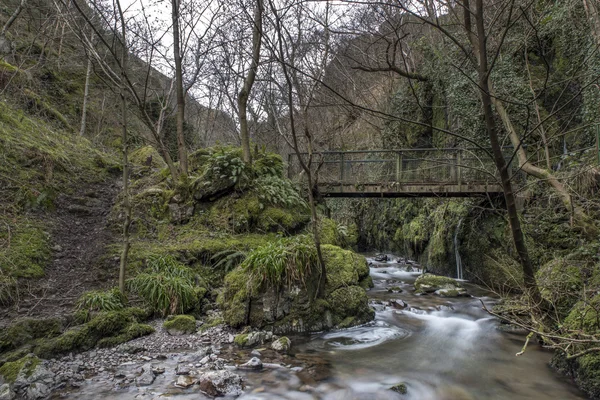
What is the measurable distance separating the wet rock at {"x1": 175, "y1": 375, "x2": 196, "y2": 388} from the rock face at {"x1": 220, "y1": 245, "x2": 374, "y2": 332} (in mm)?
1574

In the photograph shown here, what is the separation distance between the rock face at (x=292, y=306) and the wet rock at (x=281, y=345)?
482mm

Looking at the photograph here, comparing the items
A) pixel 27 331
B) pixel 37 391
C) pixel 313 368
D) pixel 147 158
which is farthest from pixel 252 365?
pixel 147 158

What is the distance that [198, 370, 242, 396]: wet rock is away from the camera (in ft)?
12.7

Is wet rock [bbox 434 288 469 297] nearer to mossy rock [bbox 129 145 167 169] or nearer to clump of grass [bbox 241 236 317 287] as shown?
clump of grass [bbox 241 236 317 287]

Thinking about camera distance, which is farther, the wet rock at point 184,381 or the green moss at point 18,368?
the wet rock at point 184,381

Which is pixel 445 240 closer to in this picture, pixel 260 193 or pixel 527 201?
pixel 527 201

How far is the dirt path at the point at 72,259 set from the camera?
5.20 metres

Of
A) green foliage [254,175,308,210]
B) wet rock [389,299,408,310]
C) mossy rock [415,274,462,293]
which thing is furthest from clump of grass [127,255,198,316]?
mossy rock [415,274,462,293]

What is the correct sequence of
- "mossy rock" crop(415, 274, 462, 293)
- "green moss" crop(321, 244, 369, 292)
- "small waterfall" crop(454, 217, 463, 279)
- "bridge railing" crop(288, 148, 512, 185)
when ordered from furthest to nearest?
"small waterfall" crop(454, 217, 463, 279), "bridge railing" crop(288, 148, 512, 185), "mossy rock" crop(415, 274, 462, 293), "green moss" crop(321, 244, 369, 292)

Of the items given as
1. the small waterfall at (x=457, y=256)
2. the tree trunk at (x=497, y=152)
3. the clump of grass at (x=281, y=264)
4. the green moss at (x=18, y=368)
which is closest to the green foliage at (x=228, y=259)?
the clump of grass at (x=281, y=264)

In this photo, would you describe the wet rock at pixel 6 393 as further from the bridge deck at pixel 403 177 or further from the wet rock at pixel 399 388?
the bridge deck at pixel 403 177

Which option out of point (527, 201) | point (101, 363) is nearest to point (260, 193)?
point (101, 363)

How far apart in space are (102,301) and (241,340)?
2.32 metres

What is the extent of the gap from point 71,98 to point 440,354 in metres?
17.1
